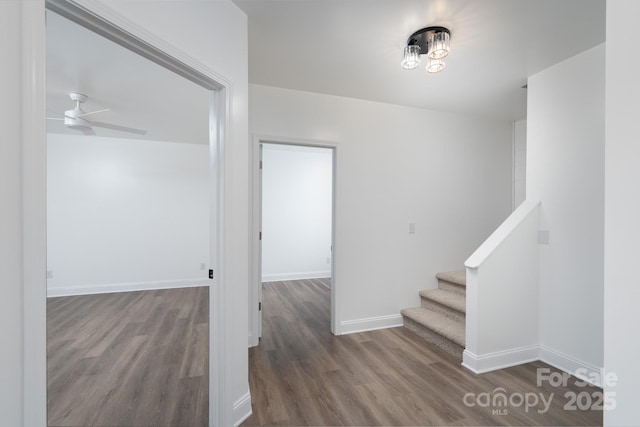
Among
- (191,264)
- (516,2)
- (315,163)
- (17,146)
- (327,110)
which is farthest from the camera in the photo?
(315,163)

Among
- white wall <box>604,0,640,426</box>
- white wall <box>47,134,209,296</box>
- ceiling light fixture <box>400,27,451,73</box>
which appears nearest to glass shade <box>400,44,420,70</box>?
ceiling light fixture <box>400,27,451,73</box>

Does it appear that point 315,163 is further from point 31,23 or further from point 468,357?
point 31,23

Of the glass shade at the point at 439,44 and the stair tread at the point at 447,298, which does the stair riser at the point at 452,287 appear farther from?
the glass shade at the point at 439,44

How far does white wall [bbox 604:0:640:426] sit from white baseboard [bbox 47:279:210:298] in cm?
420

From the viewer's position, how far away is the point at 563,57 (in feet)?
7.15

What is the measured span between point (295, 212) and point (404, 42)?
12.8ft

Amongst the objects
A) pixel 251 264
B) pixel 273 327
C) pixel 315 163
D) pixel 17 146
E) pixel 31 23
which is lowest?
pixel 273 327

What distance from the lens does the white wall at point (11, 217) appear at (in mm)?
690

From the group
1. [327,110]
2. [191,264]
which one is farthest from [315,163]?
[191,264]

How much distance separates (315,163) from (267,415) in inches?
178

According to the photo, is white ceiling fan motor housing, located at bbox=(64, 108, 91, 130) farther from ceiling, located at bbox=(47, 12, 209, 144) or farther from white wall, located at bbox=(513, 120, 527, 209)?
white wall, located at bbox=(513, 120, 527, 209)

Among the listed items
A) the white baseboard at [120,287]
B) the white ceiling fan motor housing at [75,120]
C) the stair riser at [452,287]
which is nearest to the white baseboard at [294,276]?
the white baseboard at [120,287]

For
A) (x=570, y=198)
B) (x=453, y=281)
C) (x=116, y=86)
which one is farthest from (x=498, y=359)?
(x=116, y=86)

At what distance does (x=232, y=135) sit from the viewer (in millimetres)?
1600
